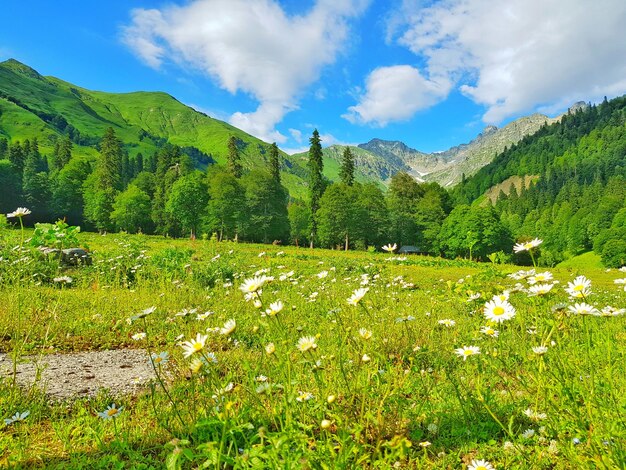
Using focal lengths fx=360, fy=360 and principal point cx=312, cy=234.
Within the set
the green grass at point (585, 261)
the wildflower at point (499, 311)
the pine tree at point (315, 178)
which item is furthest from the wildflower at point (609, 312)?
the green grass at point (585, 261)

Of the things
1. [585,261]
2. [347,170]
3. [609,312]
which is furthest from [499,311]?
[585,261]

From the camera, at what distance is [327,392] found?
2439 mm

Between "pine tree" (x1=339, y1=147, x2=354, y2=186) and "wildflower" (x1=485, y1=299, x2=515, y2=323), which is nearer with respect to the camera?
"wildflower" (x1=485, y1=299, x2=515, y2=323)

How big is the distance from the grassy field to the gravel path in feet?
0.90

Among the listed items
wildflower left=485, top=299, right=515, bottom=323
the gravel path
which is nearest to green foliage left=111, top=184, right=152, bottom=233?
the gravel path

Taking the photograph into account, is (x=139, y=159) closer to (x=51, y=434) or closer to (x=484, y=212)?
(x=484, y=212)

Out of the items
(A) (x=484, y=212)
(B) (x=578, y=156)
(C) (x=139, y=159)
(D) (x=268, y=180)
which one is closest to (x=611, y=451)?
(D) (x=268, y=180)

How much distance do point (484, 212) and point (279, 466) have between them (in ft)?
208

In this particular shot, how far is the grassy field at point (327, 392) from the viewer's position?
217 cm

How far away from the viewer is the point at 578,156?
17600 centimetres

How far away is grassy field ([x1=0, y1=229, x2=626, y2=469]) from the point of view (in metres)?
2.17

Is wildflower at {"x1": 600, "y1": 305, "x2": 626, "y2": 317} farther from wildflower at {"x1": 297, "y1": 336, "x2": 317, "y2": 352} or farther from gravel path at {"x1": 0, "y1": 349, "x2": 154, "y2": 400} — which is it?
gravel path at {"x1": 0, "y1": 349, "x2": 154, "y2": 400}

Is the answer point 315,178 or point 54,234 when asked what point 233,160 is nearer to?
point 315,178

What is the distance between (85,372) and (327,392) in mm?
3692
